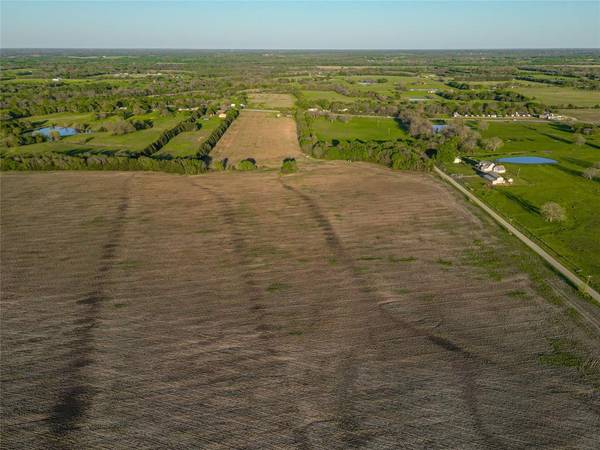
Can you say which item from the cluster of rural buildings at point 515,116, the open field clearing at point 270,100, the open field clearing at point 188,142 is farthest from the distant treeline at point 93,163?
the cluster of rural buildings at point 515,116

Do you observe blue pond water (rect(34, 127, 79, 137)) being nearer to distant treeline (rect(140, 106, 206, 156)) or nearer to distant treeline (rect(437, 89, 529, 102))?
distant treeline (rect(140, 106, 206, 156))

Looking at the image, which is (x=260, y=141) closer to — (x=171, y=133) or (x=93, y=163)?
(x=171, y=133)

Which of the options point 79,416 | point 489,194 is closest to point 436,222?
point 489,194

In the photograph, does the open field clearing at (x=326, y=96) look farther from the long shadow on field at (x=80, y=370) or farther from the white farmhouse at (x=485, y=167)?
the long shadow on field at (x=80, y=370)

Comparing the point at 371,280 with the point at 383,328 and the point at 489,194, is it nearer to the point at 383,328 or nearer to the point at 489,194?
the point at 383,328

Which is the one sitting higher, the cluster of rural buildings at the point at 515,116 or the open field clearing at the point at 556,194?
the cluster of rural buildings at the point at 515,116

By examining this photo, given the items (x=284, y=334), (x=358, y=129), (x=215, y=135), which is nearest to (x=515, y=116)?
(x=358, y=129)

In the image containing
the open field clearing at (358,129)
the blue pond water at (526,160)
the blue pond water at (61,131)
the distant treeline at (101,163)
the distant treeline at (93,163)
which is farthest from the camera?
the blue pond water at (61,131)
